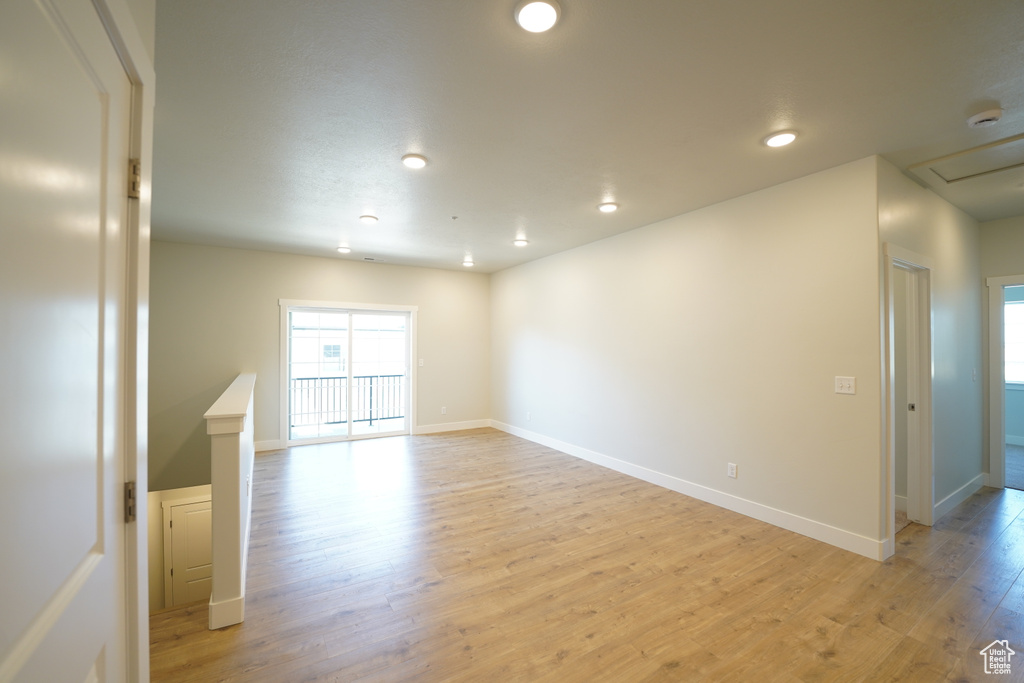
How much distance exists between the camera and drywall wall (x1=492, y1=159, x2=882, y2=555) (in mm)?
2834

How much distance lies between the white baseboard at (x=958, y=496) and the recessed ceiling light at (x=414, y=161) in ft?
15.6

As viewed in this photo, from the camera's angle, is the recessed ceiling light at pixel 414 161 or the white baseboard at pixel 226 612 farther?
the recessed ceiling light at pixel 414 161

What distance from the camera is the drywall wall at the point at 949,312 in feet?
9.88

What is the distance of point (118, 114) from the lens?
3.22 feet

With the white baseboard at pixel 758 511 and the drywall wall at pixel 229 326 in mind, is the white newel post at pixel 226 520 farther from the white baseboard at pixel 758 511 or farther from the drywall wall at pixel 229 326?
the drywall wall at pixel 229 326

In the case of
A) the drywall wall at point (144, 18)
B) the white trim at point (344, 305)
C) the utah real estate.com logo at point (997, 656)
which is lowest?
the utah real estate.com logo at point (997, 656)

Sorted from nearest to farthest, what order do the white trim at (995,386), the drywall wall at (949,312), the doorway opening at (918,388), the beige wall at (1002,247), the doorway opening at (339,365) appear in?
the drywall wall at (949,312), the doorway opening at (918,388), the beige wall at (1002,247), the white trim at (995,386), the doorway opening at (339,365)

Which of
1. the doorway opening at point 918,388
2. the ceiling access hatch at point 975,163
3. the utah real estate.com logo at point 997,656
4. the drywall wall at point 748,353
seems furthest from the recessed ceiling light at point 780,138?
the utah real estate.com logo at point 997,656

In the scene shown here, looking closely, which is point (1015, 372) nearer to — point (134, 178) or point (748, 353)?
point (748, 353)

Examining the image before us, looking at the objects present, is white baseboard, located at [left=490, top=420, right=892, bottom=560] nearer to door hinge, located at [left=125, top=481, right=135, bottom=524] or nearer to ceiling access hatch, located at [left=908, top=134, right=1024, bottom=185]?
ceiling access hatch, located at [left=908, top=134, right=1024, bottom=185]

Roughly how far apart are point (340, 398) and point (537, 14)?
615 centimetres

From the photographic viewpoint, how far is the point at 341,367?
633cm

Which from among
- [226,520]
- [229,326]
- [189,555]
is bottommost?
[189,555]

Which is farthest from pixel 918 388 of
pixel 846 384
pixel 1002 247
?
pixel 1002 247
